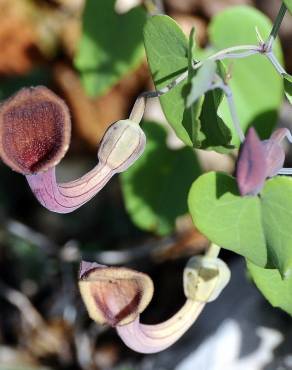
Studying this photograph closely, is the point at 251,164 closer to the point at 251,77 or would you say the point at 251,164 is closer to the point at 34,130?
the point at 34,130

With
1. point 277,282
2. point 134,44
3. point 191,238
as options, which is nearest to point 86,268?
point 277,282

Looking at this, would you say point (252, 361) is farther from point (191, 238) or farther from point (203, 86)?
point (203, 86)

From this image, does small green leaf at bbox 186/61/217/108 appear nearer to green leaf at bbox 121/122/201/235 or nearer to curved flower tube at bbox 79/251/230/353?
curved flower tube at bbox 79/251/230/353

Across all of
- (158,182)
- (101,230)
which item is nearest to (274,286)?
(158,182)

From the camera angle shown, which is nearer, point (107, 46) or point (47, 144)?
point (47, 144)

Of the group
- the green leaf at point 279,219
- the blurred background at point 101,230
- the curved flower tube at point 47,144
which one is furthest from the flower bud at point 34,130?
the blurred background at point 101,230

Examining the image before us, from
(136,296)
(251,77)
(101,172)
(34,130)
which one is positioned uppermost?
(34,130)

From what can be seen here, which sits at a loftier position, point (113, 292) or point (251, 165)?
point (251, 165)
